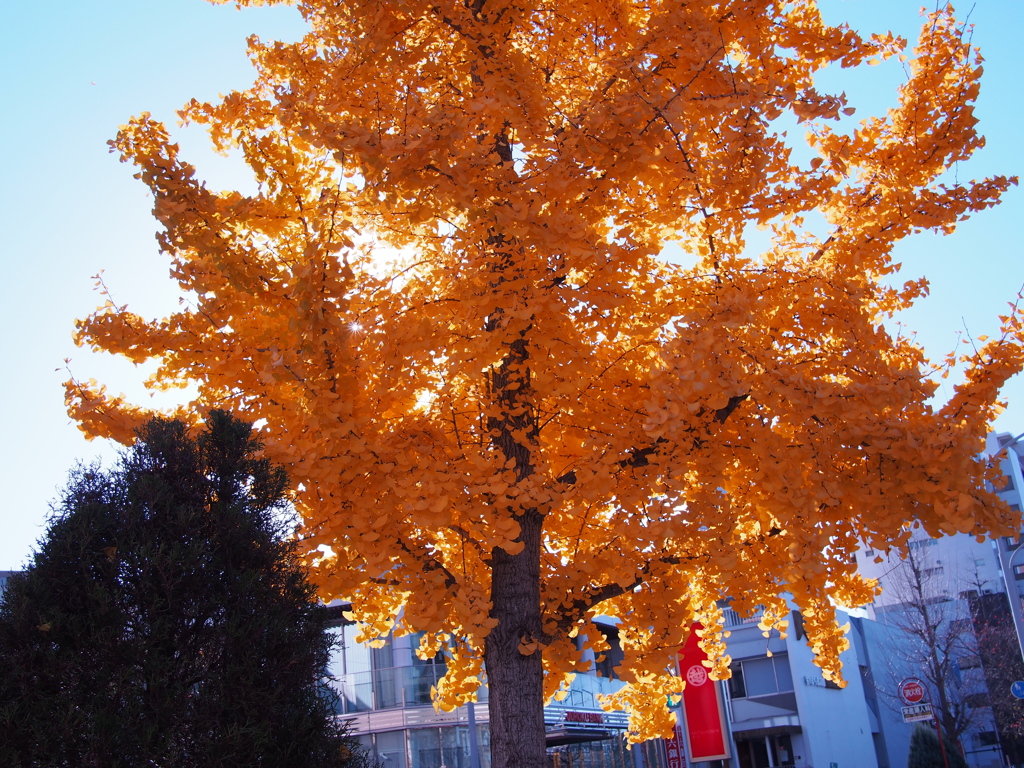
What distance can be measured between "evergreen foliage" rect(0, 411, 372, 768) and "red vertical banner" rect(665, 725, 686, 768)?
19040 mm

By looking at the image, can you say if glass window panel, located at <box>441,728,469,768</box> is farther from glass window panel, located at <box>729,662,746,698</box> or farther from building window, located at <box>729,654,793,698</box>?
glass window panel, located at <box>729,662,746,698</box>

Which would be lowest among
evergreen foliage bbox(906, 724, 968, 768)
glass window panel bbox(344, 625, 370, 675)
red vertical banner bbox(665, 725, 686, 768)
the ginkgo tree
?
evergreen foliage bbox(906, 724, 968, 768)

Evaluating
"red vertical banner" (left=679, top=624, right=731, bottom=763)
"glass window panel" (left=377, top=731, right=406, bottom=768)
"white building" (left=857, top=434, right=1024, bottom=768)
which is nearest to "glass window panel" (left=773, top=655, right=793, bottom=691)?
"white building" (left=857, top=434, right=1024, bottom=768)

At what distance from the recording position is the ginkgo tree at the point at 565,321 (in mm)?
4164

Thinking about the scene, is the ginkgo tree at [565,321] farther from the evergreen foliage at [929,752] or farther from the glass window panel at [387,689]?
the evergreen foliage at [929,752]

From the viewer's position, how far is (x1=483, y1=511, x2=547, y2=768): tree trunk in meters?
4.82

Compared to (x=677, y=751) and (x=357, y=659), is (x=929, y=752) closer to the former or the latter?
(x=677, y=751)

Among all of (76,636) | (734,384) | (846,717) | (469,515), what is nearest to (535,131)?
(734,384)

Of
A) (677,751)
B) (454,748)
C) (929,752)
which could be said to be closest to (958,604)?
(929,752)

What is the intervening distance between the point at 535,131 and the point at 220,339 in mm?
2348

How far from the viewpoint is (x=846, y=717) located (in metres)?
29.1

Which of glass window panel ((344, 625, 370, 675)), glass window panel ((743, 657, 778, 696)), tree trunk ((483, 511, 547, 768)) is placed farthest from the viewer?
glass window panel ((743, 657, 778, 696))

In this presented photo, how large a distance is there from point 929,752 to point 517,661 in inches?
891

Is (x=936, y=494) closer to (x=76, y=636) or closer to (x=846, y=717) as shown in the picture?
(x=76, y=636)
